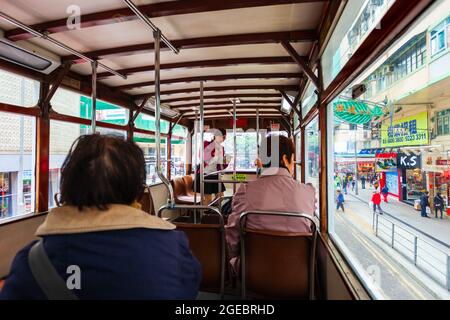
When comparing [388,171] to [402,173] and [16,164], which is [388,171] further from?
[16,164]

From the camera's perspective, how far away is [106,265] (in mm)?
641

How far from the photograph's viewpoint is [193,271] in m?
0.79

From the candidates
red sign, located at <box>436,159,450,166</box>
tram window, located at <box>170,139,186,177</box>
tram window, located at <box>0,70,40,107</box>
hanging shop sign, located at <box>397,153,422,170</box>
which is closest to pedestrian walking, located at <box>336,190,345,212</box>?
hanging shop sign, located at <box>397,153,422,170</box>

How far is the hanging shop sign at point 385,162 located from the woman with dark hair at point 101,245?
105 cm

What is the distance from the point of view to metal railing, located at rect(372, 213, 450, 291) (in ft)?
2.94

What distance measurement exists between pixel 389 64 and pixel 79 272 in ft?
5.00

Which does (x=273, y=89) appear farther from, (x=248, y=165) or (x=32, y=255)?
(x=32, y=255)

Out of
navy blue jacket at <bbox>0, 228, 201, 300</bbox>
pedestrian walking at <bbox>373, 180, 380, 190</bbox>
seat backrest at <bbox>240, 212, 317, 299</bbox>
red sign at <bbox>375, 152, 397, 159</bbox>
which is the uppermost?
red sign at <bbox>375, 152, 397, 159</bbox>

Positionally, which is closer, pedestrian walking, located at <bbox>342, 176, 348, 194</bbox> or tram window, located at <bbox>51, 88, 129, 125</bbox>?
pedestrian walking, located at <bbox>342, 176, 348, 194</bbox>

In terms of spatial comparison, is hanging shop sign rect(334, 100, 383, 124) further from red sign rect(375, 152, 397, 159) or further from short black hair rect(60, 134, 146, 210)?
short black hair rect(60, 134, 146, 210)

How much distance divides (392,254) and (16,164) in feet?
12.0

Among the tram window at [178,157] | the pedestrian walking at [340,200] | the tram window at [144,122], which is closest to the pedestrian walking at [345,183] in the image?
the pedestrian walking at [340,200]

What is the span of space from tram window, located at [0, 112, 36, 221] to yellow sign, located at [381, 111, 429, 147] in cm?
339

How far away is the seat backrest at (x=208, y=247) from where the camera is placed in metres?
1.57
